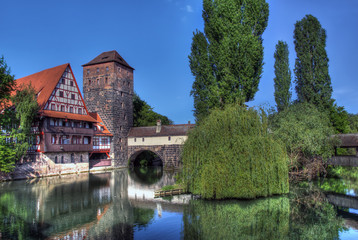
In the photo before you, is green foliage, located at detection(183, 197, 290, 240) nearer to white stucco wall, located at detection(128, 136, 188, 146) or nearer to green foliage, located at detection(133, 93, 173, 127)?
white stucco wall, located at detection(128, 136, 188, 146)

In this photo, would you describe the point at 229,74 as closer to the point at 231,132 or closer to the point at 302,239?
the point at 231,132

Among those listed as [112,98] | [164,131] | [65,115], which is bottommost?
[164,131]

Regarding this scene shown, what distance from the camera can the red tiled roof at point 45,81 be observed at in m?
31.1

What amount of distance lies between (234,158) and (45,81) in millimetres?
26291

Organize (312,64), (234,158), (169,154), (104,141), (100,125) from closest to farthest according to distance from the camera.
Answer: (234,158), (312,64), (104,141), (169,154), (100,125)

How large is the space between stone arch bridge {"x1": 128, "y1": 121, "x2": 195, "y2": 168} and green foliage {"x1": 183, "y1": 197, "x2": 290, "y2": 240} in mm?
23169

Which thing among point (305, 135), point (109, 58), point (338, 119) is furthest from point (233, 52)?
point (109, 58)

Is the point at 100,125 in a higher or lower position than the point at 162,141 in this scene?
higher

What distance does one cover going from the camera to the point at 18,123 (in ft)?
91.7

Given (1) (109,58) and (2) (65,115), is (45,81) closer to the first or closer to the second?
(2) (65,115)

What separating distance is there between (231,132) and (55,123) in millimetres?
A: 21798

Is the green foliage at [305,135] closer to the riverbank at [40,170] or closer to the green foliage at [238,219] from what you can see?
the green foliage at [238,219]

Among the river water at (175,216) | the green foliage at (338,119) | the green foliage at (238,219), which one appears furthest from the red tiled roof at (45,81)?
the green foliage at (338,119)

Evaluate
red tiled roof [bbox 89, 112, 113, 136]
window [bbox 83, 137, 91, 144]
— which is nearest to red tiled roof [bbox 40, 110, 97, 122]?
window [bbox 83, 137, 91, 144]
